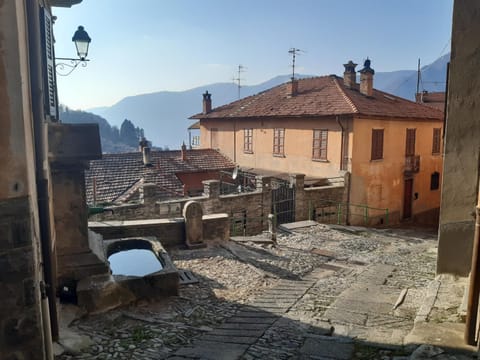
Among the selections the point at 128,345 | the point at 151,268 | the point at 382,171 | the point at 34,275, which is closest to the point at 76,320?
the point at 128,345

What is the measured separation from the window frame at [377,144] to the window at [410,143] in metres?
2.71

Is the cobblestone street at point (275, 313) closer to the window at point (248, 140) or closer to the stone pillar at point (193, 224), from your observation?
the stone pillar at point (193, 224)

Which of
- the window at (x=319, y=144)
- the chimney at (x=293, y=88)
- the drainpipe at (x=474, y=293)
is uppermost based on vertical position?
the chimney at (x=293, y=88)

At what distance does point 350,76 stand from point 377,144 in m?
5.10

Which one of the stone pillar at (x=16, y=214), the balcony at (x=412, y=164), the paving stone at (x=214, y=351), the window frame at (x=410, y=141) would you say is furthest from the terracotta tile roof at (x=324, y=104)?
the stone pillar at (x=16, y=214)

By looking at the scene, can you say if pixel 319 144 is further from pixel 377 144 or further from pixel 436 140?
pixel 436 140

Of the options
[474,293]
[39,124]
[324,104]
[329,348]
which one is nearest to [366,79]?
[324,104]

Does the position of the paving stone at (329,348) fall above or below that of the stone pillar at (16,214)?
below

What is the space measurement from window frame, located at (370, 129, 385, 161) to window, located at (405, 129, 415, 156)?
2.71 m

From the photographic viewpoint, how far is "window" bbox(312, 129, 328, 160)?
69.2 feet

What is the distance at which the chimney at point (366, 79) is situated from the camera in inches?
889

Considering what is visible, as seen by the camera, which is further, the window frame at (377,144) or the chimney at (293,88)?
the chimney at (293,88)

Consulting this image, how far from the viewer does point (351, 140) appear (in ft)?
64.4

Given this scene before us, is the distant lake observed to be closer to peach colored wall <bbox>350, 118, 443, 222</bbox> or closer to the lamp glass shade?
the lamp glass shade
